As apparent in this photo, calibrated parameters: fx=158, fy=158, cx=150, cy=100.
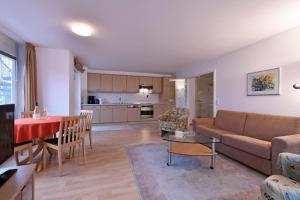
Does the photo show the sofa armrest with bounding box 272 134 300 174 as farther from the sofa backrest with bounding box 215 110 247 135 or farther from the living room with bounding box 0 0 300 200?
the sofa backrest with bounding box 215 110 247 135

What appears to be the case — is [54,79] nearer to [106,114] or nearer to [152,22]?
[106,114]

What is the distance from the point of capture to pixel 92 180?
2.21 meters

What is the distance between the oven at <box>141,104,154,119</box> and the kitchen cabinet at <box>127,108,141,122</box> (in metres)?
0.22

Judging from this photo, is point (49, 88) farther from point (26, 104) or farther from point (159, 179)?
point (159, 179)

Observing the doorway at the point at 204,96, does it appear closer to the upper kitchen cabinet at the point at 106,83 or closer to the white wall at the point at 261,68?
the white wall at the point at 261,68

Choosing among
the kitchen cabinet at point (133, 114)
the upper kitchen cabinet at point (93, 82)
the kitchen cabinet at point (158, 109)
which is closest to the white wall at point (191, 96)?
the kitchen cabinet at point (158, 109)

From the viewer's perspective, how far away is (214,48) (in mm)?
3832

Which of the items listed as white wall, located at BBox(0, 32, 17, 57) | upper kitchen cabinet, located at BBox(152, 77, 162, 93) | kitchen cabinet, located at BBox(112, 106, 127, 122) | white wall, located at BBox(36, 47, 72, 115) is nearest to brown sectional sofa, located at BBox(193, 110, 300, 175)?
white wall, located at BBox(36, 47, 72, 115)

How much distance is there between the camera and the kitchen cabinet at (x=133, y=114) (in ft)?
22.9

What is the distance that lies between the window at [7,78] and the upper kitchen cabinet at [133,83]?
13.6ft

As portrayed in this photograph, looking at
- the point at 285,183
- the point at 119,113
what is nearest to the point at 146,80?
the point at 119,113

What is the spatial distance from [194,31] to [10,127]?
9.63ft

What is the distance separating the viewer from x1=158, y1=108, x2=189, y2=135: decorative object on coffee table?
4.10 meters

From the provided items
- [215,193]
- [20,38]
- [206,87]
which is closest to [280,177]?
[215,193]
